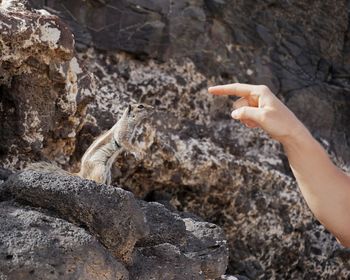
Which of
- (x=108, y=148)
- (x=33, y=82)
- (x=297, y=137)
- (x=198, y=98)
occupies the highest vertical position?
(x=297, y=137)

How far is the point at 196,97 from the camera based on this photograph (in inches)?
178

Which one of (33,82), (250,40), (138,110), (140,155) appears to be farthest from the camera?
(250,40)

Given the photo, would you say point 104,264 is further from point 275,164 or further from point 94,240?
point 275,164

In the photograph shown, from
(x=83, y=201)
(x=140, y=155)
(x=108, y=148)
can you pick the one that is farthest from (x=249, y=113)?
(x=140, y=155)

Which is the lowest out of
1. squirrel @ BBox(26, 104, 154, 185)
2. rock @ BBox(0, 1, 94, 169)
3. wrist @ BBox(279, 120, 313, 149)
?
squirrel @ BBox(26, 104, 154, 185)

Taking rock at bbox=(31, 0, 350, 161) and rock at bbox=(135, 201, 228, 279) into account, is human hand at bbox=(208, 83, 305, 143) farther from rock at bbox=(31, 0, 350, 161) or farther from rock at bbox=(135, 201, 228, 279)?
rock at bbox=(31, 0, 350, 161)

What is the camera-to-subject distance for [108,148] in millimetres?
2887

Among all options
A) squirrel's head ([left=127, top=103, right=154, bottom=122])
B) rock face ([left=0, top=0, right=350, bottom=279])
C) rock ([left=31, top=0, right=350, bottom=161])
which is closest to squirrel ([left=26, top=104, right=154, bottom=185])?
squirrel's head ([left=127, top=103, right=154, bottom=122])

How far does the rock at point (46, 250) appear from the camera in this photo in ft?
4.78

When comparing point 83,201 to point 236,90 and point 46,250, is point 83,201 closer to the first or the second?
point 46,250

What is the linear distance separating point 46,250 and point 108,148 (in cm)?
140

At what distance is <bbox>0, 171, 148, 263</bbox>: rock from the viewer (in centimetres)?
169

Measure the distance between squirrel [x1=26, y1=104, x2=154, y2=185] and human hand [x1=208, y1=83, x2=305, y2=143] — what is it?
3.00 feet

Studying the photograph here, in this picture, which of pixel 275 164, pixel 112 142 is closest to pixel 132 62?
pixel 275 164
